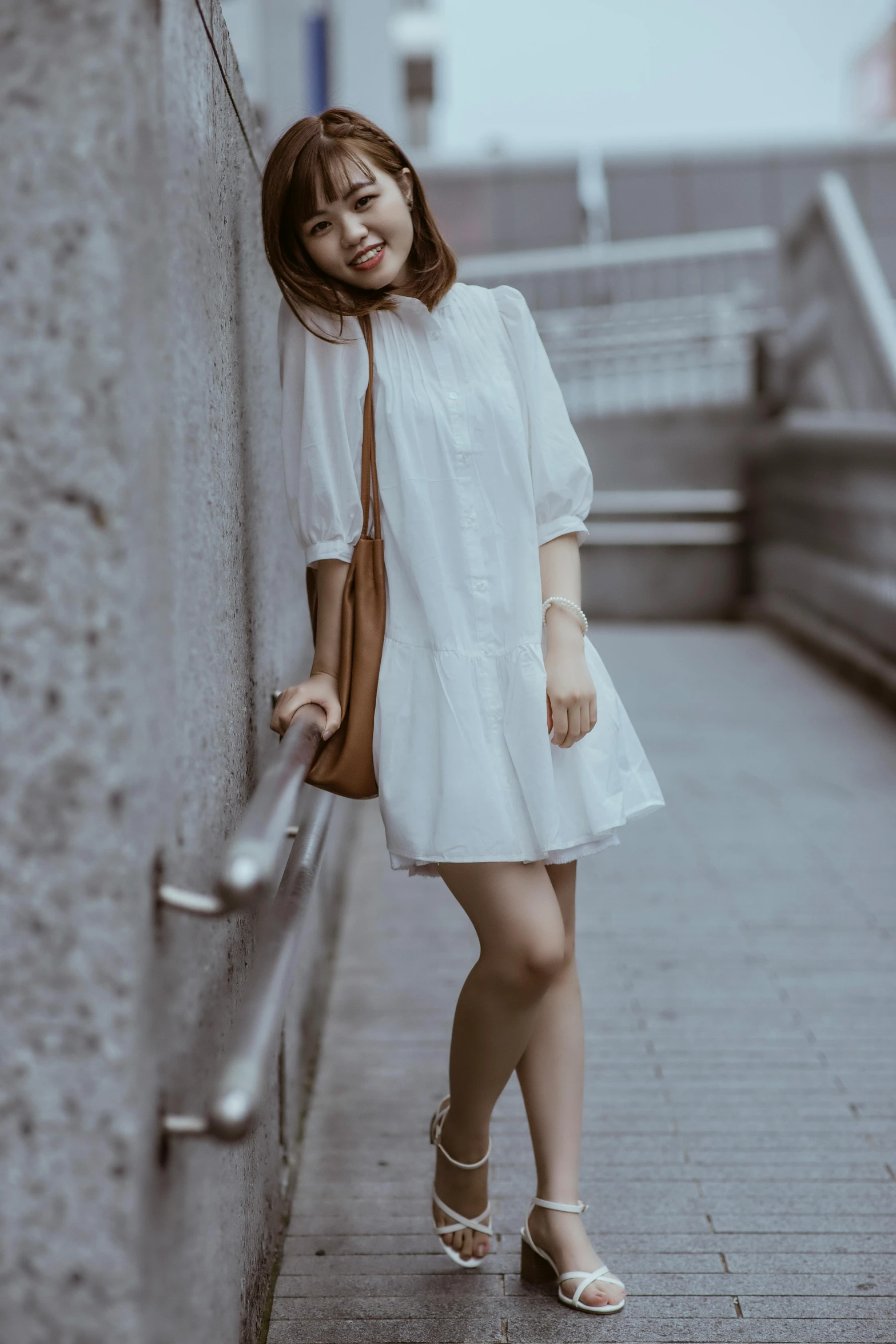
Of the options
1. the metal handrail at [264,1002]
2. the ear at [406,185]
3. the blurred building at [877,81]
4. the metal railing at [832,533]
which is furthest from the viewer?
the blurred building at [877,81]

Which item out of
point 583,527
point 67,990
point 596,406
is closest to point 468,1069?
point 583,527

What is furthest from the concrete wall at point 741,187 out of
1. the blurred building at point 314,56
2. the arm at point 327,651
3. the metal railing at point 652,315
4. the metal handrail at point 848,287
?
the arm at point 327,651

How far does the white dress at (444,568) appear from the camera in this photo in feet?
6.37

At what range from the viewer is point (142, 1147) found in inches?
49.3

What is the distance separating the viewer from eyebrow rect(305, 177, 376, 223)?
6.36 feet

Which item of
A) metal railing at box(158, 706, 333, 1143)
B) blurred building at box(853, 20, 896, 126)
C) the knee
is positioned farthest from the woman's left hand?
blurred building at box(853, 20, 896, 126)

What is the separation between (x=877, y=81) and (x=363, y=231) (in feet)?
210

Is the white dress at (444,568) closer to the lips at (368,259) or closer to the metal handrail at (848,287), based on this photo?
the lips at (368,259)

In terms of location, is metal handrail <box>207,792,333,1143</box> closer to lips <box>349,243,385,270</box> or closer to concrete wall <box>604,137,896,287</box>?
lips <box>349,243,385,270</box>

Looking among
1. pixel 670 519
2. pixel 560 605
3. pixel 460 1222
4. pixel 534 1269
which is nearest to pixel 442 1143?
pixel 460 1222

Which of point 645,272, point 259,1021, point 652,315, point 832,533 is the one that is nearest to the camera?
point 259,1021

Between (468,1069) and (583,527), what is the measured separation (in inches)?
33.2

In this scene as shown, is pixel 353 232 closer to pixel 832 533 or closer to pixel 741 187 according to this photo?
pixel 832 533

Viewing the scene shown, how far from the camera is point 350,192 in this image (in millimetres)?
1940
